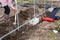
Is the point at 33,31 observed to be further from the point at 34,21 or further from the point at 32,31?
the point at 34,21

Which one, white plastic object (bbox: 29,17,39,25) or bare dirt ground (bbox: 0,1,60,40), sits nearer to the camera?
bare dirt ground (bbox: 0,1,60,40)

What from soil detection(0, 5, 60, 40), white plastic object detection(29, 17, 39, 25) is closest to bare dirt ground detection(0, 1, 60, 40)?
soil detection(0, 5, 60, 40)

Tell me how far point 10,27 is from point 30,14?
1.66 m

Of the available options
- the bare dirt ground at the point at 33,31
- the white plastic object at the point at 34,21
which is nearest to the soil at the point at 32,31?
the bare dirt ground at the point at 33,31

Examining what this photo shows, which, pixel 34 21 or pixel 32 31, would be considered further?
pixel 34 21

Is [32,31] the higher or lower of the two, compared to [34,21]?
lower

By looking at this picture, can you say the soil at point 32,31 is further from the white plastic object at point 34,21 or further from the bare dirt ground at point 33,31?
the white plastic object at point 34,21

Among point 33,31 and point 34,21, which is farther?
point 34,21

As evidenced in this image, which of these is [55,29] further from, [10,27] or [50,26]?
[10,27]

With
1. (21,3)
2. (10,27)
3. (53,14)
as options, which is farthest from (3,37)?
(21,3)

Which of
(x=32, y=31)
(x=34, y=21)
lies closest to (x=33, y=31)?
(x=32, y=31)

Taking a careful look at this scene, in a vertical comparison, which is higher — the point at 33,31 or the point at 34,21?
the point at 34,21

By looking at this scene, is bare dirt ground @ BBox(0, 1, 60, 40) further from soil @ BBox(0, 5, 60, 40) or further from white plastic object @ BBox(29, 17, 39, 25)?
white plastic object @ BBox(29, 17, 39, 25)

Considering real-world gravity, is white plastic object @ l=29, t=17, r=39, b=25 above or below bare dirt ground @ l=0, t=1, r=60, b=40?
above
